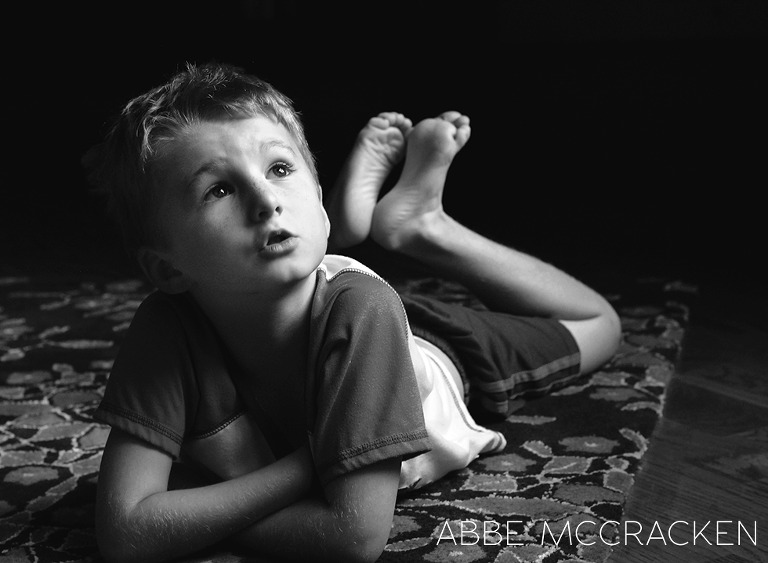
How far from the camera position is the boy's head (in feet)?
2.89

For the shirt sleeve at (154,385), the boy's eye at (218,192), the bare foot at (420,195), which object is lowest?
the shirt sleeve at (154,385)

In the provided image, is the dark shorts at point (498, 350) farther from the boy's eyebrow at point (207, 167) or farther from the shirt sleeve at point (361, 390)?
the boy's eyebrow at point (207, 167)

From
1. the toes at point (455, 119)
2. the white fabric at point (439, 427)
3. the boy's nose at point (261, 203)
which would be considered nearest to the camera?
the boy's nose at point (261, 203)

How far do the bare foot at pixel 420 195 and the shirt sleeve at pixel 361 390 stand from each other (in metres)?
0.38

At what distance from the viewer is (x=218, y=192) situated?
0.87m

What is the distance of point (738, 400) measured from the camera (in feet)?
4.31

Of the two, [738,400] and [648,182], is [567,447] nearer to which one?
[738,400]

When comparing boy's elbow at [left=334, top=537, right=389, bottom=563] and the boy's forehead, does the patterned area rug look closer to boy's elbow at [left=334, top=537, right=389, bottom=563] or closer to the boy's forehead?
boy's elbow at [left=334, top=537, right=389, bottom=563]

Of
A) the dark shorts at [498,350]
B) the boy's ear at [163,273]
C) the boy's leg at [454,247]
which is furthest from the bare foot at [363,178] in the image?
the boy's ear at [163,273]

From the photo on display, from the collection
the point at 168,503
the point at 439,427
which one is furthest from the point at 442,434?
the point at 168,503

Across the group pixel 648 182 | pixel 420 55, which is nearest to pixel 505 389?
pixel 648 182

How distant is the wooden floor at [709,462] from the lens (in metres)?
0.91

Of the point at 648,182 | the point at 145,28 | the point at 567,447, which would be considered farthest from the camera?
the point at 145,28

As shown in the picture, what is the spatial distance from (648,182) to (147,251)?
7.40 ft
